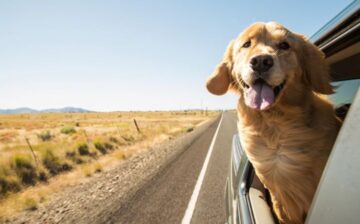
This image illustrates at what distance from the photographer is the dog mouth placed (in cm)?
253

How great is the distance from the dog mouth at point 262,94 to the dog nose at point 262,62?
0.15 meters

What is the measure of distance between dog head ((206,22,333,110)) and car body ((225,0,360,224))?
0.16 meters

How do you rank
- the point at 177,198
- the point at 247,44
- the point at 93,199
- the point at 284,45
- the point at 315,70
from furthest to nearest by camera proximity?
1. the point at 93,199
2. the point at 177,198
3. the point at 247,44
4. the point at 284,45
5. the point at 315,70

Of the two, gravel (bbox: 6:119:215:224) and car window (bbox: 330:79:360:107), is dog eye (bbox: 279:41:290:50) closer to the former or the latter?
car window (bbox: 330:79:360:107)

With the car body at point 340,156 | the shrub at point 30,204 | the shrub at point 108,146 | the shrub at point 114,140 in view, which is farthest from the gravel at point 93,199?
the shrub at point 114,140

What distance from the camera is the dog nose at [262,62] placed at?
251 centimetres

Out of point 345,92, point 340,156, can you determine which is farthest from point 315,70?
point 340,156

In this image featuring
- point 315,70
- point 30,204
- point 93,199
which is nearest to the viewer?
point 315,70

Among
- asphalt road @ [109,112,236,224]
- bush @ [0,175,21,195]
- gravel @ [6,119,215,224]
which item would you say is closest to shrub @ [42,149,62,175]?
bush @ [0,175,21,195]

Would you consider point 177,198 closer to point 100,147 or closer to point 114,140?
point 100,147

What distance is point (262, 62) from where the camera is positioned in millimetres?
2521

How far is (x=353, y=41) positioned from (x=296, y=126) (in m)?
0.71

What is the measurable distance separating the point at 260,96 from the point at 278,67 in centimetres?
29

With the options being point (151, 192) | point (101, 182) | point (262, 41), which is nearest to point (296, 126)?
point (262, 41)
